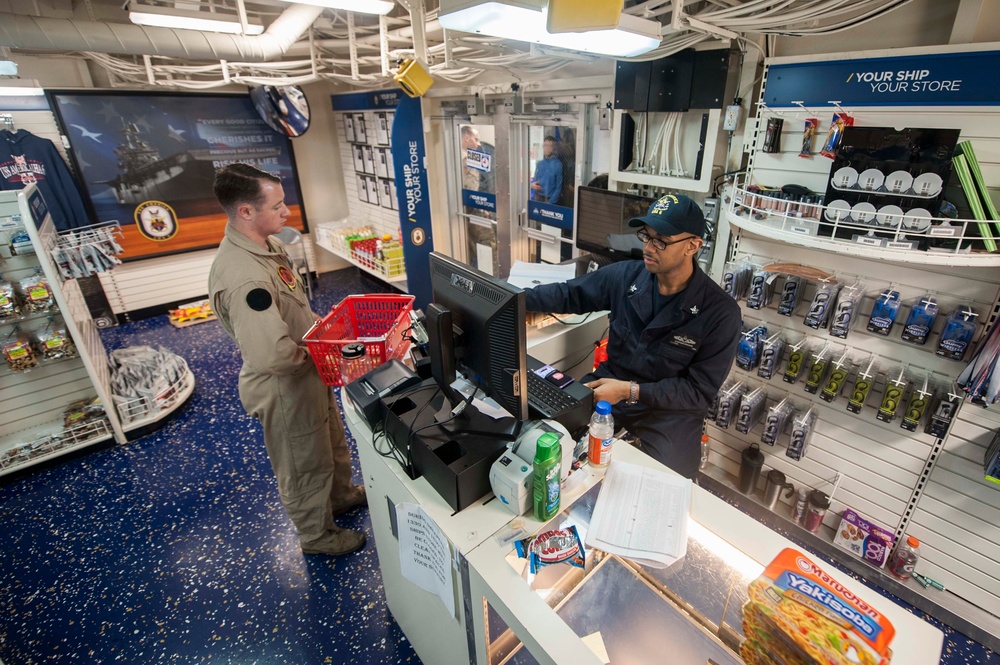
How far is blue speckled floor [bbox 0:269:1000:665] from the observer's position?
2.27m

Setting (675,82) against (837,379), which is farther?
(675,82)

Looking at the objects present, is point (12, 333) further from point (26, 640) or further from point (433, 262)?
point (433, 262)

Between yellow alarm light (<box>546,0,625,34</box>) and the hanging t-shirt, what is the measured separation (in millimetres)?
6261

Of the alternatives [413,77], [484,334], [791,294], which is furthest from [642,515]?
[413,77]

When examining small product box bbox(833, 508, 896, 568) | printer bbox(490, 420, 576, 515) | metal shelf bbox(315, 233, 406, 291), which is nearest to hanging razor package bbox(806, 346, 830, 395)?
small product box bbox(833, 508, 896, 568)

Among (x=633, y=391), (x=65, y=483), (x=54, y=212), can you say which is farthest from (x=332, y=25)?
(x=633, y=391)

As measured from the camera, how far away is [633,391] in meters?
2.06

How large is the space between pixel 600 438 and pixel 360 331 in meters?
1.56

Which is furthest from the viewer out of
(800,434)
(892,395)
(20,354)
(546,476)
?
(20,354)

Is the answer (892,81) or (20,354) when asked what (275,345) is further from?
(892,81)

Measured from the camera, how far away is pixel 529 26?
1.62 meters

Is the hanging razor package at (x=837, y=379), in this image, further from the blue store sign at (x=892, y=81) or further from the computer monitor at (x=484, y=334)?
the computer monitor at (x=484, y=334)

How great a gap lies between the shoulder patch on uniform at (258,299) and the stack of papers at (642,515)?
60.8 inches

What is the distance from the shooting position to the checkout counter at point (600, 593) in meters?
1.14
